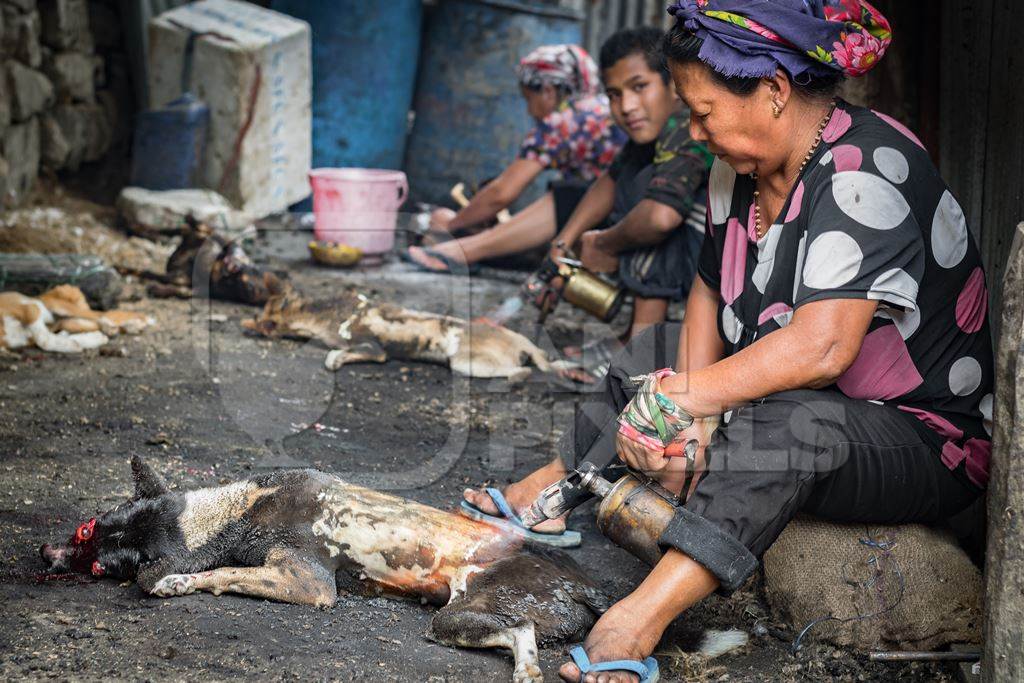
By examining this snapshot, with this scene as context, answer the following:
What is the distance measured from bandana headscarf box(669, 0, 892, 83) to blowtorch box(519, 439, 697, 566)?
39.2 inches

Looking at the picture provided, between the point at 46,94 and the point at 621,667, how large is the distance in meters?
6.62

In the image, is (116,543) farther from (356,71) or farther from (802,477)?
(356,71)

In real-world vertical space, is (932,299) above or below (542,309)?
above

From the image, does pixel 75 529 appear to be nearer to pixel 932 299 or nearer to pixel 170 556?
pixel 170 556

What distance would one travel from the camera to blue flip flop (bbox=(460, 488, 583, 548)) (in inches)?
127

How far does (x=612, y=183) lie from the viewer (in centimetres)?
565

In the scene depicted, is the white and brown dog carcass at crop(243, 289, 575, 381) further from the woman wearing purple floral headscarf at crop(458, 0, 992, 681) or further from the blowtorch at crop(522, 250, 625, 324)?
the woman wearing purple floral headscarf at crop(458, 0, 992, 681)

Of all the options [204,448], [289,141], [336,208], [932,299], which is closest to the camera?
[932,299]

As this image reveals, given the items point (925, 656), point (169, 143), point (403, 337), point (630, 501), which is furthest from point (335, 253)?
point (925, 656)

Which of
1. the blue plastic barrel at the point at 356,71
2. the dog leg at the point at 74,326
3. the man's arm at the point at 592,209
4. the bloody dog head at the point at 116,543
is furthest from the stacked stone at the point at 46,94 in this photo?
the bloody dog head at the point at 116,543

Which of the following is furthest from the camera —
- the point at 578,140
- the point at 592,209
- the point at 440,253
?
the point at 440,253

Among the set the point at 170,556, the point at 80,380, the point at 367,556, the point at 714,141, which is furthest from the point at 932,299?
the point at 80,380

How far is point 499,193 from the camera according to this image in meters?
7.09

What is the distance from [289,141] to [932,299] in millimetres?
6513
